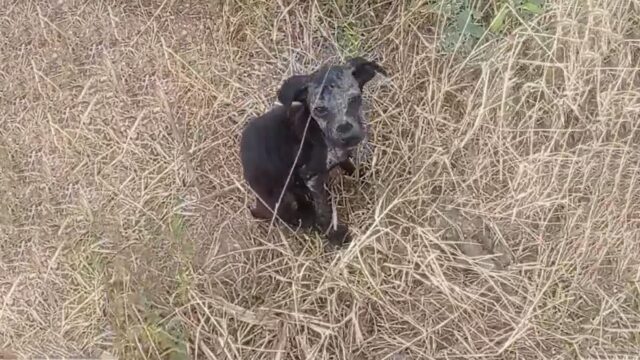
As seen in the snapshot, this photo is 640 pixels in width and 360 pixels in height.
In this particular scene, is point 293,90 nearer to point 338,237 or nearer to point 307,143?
point 307,143

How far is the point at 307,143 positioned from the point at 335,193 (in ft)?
1.40

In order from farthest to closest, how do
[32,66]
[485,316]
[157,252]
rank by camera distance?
1. [32,66]
2. [157,252]
3. [485,316]

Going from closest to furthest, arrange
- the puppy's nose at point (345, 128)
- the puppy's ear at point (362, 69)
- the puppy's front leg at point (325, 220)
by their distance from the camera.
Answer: the puppy's nose at point (345, 128) → the puppy's ear at point (362, 69) → the puppy's front leg at point (325, 220)

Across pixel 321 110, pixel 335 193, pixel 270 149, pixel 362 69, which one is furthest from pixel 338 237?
pixel 362 69

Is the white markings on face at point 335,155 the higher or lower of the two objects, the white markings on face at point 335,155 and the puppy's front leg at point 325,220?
the higher

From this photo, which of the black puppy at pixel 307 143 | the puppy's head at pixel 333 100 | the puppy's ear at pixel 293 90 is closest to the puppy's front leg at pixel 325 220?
the black puppy at pixel 307 143

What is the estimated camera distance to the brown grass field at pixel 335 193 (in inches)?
121

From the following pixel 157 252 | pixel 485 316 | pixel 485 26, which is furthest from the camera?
pixel 485 26

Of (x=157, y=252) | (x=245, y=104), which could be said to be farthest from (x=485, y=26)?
(x=157, y=252)

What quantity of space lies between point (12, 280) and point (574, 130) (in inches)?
108

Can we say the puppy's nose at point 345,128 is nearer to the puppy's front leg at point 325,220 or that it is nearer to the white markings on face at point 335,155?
the white markings on face at point 335,155

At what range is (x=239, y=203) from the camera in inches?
138

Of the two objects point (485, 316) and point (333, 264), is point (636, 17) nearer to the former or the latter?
point (485, 316)

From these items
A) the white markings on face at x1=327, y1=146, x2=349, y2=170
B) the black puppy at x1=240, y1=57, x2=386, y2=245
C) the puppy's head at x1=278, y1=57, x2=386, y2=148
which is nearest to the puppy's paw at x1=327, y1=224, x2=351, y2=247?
the black puppy at x1=240, y1=57, x2=386, y2=245
